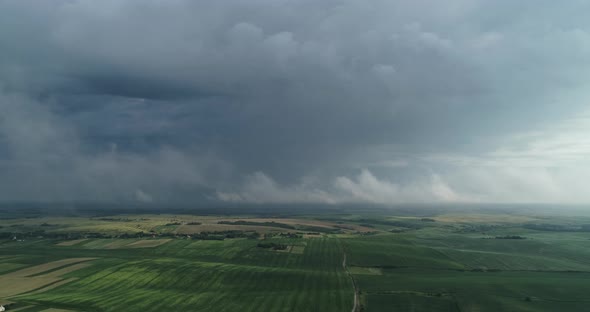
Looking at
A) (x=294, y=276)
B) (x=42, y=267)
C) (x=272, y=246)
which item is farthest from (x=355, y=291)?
(x=42, y=267)

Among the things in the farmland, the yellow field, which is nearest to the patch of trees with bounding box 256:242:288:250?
the farmland

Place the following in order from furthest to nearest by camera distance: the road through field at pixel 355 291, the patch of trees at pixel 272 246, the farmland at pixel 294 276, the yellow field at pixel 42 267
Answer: the patch of trees at pixel 272 246 → the yellow field at pixel 42 267 → the farmland at pixel 294 276 → the road through field at pixel 355 291

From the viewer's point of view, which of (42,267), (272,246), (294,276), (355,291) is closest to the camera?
(355,291)

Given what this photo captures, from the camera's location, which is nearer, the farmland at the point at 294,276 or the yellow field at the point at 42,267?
the farmland at the point at 294,276

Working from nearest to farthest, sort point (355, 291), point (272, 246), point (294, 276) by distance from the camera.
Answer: point (355, 291)
point (294, 276)
point (272, 246)

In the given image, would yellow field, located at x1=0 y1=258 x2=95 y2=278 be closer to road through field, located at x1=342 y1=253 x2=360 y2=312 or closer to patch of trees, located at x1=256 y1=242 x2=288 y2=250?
patch of trees, located at x1=256 y1=242 x2=288 y2=250

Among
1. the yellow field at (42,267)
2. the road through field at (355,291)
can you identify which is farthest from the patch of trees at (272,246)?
the yellow field at (42,267)

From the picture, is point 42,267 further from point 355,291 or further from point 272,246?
point 355,291

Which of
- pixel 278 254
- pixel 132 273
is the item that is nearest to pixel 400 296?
pixel 278 254

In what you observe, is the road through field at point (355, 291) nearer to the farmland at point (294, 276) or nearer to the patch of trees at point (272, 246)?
the farmland at point (294, 276)

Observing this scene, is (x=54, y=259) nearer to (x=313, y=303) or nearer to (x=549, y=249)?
A: (x=313, y=303)

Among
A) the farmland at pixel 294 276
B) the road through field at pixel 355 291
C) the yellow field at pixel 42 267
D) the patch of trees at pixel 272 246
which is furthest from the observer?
the patch of trees at pixel 272 246

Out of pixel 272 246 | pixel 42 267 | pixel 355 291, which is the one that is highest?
pixel 272 246
